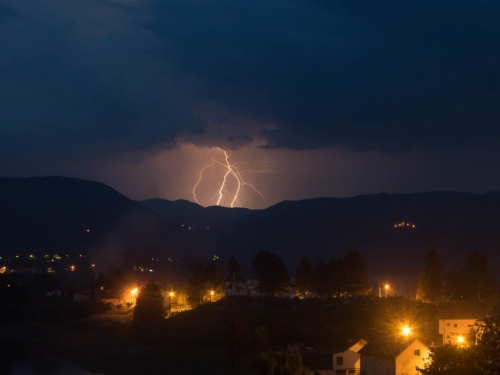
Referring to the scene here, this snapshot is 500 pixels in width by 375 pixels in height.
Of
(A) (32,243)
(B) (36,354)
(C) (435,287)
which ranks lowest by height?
(B) (36,354)

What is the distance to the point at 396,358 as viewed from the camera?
3200 cm

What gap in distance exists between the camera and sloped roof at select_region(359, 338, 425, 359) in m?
32.6

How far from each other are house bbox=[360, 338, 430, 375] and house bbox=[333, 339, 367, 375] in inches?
107

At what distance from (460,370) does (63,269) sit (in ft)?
408

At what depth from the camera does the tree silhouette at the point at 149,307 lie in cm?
6550

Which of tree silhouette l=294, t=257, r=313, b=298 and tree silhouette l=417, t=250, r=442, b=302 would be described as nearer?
tree silhouette l=417, t=250, r=442, b=302

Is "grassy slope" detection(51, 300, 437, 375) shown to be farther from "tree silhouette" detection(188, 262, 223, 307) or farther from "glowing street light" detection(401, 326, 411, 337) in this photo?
"tree silhouette" detection(188, 262, 223, 307)

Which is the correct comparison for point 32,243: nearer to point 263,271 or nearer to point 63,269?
point 63,269

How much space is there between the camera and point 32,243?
193 meters

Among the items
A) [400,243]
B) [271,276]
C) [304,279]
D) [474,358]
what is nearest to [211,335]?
[271,276]

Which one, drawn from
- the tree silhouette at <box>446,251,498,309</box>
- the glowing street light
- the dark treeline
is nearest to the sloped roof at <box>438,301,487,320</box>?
the tree silhouette at <box>446,251,498,309</box>

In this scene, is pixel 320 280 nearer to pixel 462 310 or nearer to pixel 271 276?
pixel 271 276

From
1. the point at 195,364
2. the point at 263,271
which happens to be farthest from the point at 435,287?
the point at 195,364

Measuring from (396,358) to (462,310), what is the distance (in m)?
18.1
